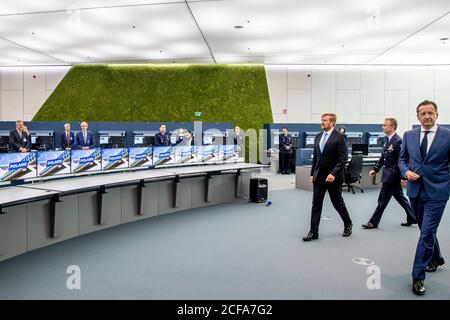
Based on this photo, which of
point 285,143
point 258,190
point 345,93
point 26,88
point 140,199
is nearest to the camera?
point 140,199

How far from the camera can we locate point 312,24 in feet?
27.4

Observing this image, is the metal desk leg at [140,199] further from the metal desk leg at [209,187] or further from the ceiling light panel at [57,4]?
the ceiling light panel at [57,4]

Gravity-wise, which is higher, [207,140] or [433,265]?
[207,140]

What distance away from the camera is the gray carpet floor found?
117 inches

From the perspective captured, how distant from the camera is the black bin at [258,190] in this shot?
705 cm

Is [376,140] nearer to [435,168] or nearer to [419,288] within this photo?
[435,168]

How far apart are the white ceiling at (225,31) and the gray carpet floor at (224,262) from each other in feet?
14.8

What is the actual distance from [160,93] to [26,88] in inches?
206

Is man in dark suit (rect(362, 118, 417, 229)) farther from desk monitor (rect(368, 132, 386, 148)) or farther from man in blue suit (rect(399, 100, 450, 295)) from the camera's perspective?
desk monitor (rect(368, 132, 386, 148))

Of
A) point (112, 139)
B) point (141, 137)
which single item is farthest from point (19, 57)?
point (141, 137)

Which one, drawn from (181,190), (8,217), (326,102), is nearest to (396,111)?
(326,102)

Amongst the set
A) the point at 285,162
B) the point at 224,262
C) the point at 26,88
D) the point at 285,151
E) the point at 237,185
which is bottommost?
the point at 224,262

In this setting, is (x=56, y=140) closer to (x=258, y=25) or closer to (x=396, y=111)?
(x=258, y=25)

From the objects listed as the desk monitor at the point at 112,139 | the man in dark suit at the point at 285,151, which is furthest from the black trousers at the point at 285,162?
the desk monitor at the point at 112,139
